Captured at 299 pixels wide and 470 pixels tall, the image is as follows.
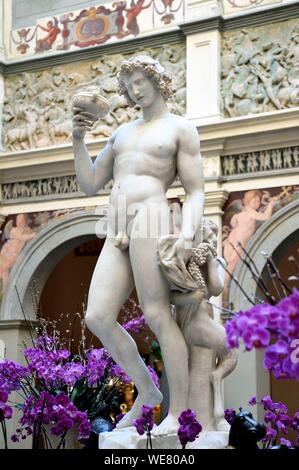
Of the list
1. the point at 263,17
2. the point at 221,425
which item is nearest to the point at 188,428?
the point at 221,425

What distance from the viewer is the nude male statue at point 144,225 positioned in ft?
12.8

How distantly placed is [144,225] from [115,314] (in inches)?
18.2

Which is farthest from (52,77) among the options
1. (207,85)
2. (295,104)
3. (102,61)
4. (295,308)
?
(295,308)

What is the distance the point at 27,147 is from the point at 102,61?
59.3 inches

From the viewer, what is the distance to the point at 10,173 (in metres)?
10.7

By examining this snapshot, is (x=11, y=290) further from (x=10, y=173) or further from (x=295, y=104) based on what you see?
(x=295, y=104)

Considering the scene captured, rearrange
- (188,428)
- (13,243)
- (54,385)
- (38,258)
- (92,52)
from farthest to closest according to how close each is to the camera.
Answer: (13,243)
(92,52)
(38,258)
(54,385)
(188,428)

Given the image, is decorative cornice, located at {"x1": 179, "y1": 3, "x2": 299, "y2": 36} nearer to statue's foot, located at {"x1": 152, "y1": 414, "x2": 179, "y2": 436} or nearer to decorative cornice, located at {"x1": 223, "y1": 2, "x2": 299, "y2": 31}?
decorative cornice, located at {"x1": 223, "y1": 2, "x2": 299, "y2": 31}

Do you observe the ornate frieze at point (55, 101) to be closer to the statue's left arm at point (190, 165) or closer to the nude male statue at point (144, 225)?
the nude male statue at point (144, 225)

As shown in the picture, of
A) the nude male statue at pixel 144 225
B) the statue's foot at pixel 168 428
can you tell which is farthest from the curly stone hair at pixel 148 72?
the statue's foot at pixel 168 428

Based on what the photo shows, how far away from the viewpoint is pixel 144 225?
397cm

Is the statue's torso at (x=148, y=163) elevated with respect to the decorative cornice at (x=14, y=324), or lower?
lower

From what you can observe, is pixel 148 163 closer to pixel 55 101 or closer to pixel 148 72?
pixel 148 72

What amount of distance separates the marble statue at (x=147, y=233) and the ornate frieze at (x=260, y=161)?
4919 mm
